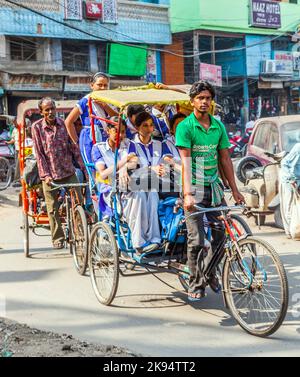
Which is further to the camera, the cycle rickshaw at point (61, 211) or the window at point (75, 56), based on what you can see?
the window at point (75, 56)

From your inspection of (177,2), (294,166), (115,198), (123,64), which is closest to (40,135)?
(115,198)

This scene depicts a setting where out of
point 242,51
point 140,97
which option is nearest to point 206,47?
point 242,51

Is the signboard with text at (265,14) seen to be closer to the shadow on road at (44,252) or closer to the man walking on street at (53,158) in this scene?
the shadow on road at (44,252)

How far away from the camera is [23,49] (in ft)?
80.4

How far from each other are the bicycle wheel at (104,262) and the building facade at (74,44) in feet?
55.4

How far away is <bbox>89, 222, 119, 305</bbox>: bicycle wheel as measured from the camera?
225 inches

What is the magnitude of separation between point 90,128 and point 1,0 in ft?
58.5

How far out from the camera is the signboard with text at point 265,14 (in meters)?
33.3

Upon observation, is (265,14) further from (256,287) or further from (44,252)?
(256,287)

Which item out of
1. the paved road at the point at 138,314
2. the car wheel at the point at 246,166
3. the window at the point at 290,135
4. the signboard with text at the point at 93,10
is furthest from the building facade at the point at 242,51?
the paved road at the point at 138,314

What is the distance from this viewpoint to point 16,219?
12.1 m

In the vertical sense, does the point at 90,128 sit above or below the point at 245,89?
below

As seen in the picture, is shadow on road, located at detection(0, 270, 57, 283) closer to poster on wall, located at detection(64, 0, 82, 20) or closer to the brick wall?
poster on wall, located at detection(64, 0, 82, 20)

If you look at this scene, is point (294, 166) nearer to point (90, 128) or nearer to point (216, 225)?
point (90, 128)
